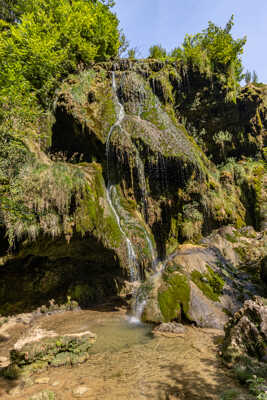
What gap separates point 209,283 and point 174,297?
5.61 ft

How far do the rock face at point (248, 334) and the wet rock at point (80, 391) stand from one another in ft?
8.63

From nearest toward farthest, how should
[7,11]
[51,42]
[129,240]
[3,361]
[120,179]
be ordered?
[3,361] → [129,240] → [51,42] → [120,179] → [7,11]

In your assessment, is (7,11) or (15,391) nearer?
Answer: (15,391)

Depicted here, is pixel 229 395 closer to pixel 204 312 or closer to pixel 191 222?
pixel 204 312

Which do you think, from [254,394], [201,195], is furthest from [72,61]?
[254,394]

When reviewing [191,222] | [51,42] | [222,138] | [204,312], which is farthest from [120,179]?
[222,138]

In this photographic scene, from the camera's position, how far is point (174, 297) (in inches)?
255

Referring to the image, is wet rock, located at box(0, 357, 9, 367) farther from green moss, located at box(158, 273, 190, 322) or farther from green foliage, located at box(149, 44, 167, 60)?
green foliage, located at box(149, 44, 167, 60)

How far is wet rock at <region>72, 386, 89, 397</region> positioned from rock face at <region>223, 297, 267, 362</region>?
8.63ft

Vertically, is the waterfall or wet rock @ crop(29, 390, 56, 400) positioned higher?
the waterfall

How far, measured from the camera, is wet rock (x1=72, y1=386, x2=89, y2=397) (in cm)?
303

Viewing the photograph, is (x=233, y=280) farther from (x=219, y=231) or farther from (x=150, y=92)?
(x=150, y=92)

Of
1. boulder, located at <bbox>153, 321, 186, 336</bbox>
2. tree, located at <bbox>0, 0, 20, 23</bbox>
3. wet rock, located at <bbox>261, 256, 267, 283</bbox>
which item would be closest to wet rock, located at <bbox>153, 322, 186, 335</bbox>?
boulder, located at <bbox>153, 321, 186, 336</bbox>

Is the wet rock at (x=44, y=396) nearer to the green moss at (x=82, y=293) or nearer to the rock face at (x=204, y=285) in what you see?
the rock face at (x=204, y=285)
